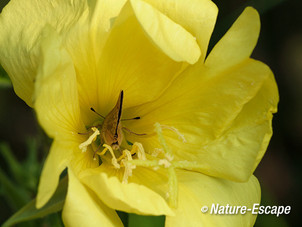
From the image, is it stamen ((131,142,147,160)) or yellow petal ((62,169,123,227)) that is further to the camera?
stamen ((131,142,147,160))

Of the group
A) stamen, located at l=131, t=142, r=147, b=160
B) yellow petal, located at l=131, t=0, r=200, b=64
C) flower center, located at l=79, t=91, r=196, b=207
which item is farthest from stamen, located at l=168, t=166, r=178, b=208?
yellow petal, located at l=131, t=0, r=200, b=64

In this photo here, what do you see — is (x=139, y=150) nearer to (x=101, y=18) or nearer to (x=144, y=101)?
(x=144, y=101)

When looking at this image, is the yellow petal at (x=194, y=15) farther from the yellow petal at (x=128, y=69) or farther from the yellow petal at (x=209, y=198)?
the yellow petal at (x=209, y=198)

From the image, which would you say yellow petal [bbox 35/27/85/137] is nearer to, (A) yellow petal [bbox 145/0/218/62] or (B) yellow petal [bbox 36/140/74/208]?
(B) yellow petal [bbox 36/140/74/208]

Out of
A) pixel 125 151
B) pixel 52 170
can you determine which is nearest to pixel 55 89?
pixel 52 170

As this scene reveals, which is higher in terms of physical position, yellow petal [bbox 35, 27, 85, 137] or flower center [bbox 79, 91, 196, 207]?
yellow petal [bbox 35, 27, 85, 137]

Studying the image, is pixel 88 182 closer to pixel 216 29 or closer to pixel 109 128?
pixel 109 128

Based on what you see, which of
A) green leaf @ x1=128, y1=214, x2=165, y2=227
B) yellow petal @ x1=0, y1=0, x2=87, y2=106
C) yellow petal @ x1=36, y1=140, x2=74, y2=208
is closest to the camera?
yellow petal @ x1=36, y1=140, x2=74, y2=208
